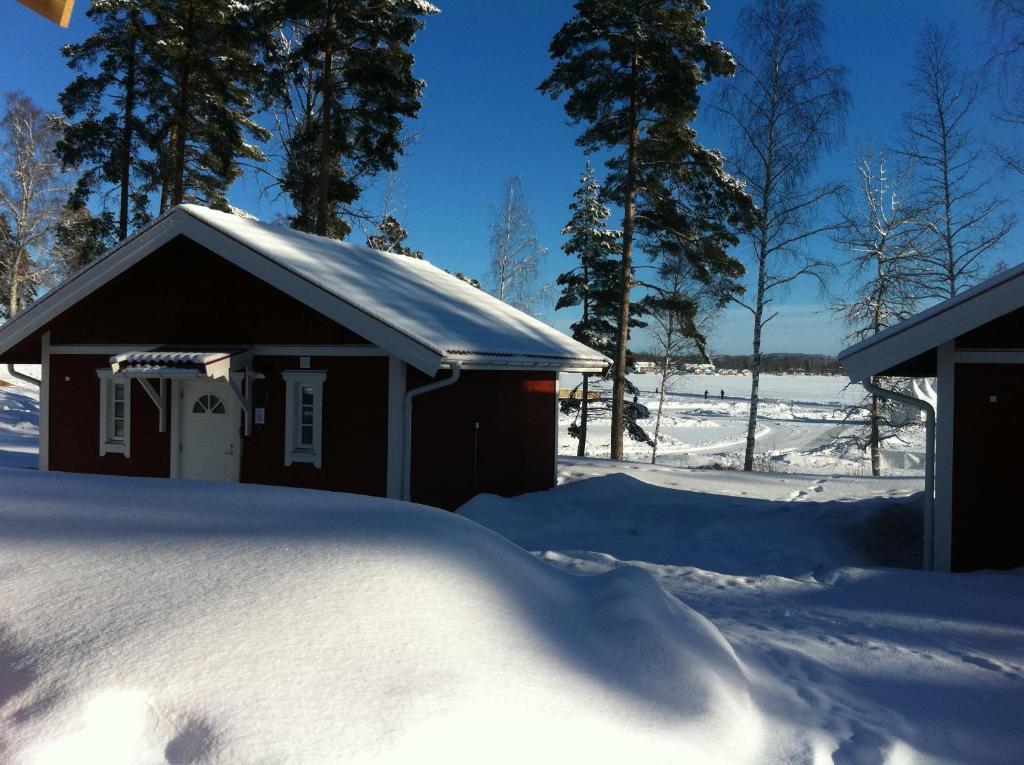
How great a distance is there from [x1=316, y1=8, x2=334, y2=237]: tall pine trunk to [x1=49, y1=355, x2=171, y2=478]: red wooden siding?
27.9 feet

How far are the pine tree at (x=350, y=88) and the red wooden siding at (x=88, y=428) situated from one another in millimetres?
8849

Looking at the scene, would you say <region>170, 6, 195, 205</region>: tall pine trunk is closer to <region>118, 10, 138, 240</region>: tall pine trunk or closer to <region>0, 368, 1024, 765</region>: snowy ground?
<region>118, 10, 138, 240</region>: tall pine trunk

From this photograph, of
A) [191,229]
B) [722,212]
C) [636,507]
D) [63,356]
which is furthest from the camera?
[722,212]

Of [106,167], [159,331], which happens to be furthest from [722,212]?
[106,167]

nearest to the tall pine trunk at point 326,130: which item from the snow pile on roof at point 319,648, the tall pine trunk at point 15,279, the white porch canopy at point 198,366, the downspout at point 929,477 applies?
the white porch canopy at point 198,366

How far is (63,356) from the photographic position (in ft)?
41.4

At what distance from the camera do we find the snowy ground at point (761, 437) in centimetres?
2525

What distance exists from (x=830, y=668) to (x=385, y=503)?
10.6 feet

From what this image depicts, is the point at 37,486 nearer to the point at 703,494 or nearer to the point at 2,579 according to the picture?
the point at 2,579

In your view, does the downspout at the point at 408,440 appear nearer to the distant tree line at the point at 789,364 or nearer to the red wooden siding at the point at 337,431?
the red wooden siding at the point at 337,431

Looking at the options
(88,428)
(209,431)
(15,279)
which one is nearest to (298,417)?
(209,431)

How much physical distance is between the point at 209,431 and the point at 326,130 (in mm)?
11670

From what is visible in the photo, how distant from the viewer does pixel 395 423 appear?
1007 cm

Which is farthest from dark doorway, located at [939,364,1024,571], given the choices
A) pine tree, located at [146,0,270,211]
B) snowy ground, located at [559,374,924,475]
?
pine tree, located at [146,0,270,211]
